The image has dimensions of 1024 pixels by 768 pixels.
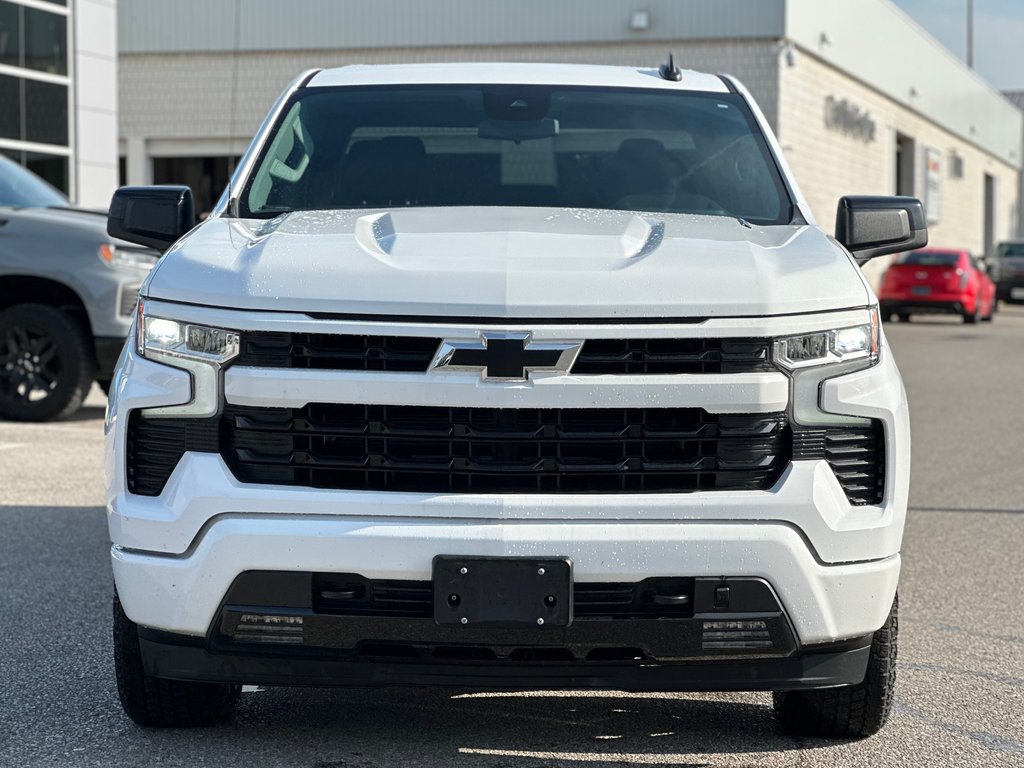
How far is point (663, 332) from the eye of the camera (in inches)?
148

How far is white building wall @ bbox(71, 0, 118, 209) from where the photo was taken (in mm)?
22391

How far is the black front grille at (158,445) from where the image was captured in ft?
12.5

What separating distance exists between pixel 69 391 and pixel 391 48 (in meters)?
23.9

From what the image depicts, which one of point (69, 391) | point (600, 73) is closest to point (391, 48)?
point (69, 391)

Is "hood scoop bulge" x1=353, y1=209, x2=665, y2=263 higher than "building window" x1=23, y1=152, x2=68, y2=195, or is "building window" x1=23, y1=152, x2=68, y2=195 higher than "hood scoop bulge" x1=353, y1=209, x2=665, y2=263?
"building window" x1=23, y1=152, x2=68, y2=195

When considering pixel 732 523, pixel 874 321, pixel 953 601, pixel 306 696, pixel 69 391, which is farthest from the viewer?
pixel 69 391

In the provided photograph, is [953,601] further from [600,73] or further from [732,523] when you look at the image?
[732,523]

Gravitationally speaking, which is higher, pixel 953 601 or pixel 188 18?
pixel 188 18

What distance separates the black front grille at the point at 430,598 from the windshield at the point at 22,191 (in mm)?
8716

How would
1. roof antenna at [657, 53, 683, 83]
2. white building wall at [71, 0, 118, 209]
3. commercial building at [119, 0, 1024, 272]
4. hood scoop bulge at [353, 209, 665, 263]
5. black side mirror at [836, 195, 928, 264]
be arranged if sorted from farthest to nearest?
commercial building at [119, 0, 1024, 272] < white building wall at [71, 0, 118, 209] < roof antenna at [657, 53, 683, 83] < black side mirror at [836, 195, 928, 264] < hood scoop bulge at [353, 209, 665, 263]

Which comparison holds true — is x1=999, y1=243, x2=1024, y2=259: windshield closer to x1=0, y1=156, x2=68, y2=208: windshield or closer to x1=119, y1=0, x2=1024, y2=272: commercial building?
x1=119, y1=0, x2=1024, y2=272: commercial building

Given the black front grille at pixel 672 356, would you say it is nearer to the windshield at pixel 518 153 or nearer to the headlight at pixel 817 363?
the headlight at pixel 817 363

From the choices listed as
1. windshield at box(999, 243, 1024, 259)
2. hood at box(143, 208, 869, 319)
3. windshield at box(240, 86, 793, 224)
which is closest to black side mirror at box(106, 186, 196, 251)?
windshield at box(240, 86, 793, 224)

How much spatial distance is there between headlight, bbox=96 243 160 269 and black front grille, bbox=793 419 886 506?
7919 millimetres
